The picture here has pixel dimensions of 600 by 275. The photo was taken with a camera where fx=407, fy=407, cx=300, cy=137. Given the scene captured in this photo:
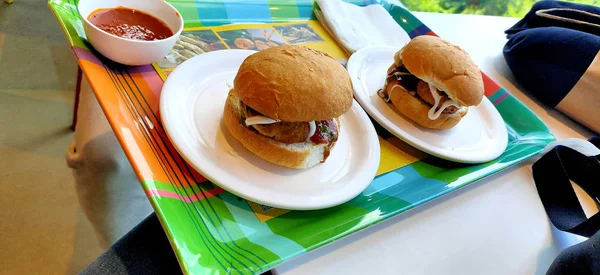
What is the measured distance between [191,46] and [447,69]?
892 mm

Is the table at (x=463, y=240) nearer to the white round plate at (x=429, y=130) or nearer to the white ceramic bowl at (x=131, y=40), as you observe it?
the white round plate at (x=429, y=130)

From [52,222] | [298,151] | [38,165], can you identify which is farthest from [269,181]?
[38,165]

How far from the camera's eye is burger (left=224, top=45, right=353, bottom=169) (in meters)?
1.03

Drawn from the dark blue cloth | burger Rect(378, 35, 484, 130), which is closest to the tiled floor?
burger Rect(378, 35, 484, 130)

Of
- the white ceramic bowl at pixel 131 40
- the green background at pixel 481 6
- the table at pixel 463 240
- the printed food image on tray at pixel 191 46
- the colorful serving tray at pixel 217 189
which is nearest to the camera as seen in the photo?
the colorful serving tray at pixel 217 189

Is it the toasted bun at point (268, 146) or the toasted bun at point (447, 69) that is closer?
the toasted bun at point (268, 146)

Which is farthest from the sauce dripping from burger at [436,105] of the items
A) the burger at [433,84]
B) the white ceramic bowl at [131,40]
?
the white ceramic bowl at [131,40]

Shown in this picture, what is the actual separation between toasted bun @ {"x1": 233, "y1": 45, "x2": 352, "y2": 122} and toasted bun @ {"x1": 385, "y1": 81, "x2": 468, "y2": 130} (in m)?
0.42

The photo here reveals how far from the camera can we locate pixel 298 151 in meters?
1.11

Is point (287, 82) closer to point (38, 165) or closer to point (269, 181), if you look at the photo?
point (269, 181)

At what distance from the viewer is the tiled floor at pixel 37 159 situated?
1847mm

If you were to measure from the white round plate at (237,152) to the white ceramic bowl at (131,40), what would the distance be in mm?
89

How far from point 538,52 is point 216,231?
5.56ft

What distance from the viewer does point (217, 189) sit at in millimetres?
1035
